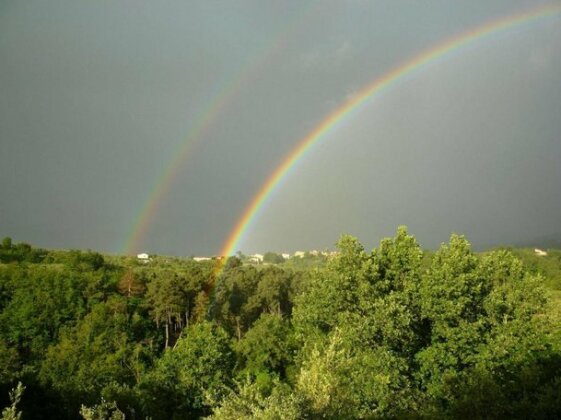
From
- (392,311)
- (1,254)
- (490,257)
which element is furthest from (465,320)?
(1,254)

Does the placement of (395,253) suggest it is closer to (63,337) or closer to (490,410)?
(490,410)

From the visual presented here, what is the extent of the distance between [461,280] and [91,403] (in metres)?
28.0

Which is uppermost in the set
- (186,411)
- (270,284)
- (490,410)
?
(270,284)

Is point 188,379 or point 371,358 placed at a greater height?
point 371,358

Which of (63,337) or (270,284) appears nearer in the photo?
(63,337)

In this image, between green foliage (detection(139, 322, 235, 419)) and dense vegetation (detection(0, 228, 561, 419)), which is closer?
dense vegetation (detection(0, 228, 561, 419))

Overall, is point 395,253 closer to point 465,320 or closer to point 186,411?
point 465,320

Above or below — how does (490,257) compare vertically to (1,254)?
below

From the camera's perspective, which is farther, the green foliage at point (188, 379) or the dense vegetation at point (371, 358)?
the green foliage at point (188, 379)

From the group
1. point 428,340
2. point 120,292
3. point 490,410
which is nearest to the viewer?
point 490,410

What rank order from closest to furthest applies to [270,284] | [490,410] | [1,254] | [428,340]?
[490,410] < [428,340] < [270,284] < [1,254]

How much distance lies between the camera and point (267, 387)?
4228 cm

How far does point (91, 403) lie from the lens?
32.5 metres

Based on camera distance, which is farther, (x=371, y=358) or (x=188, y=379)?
(x=188, y=379)
